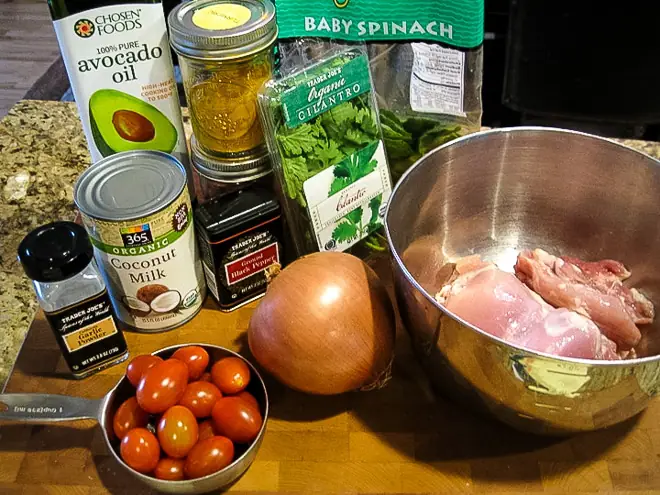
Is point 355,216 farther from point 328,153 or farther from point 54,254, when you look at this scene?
point 54,254

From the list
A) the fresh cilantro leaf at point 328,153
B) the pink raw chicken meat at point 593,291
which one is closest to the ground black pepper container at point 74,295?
the fresh cilantro leaf at point 328,153

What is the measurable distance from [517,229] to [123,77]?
26.0 inches

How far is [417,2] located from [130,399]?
679mm

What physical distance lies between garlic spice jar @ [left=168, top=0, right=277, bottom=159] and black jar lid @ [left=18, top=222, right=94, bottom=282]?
0.25m

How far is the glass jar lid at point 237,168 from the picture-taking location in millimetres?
977

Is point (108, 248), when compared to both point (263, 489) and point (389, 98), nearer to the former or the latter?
point (263, 489)

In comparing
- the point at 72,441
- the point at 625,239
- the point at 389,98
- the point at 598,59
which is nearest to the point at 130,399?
the point at 72,441

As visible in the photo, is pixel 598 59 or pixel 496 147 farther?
pixel 598 59

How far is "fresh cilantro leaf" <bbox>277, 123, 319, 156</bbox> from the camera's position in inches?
36.9

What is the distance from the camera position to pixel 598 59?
4.98 feet

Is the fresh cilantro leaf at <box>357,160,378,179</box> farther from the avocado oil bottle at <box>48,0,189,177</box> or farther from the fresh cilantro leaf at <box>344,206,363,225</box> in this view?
the avocado oil bottle at <box>48,0,189,177</box>

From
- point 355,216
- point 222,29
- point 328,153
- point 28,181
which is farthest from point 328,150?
point 28,181

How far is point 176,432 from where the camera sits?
776 millimetres

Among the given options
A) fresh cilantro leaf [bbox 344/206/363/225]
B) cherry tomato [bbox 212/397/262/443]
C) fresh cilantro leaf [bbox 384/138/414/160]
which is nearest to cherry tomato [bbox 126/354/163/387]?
cherry tomato [bbox 212/397/262/443]
